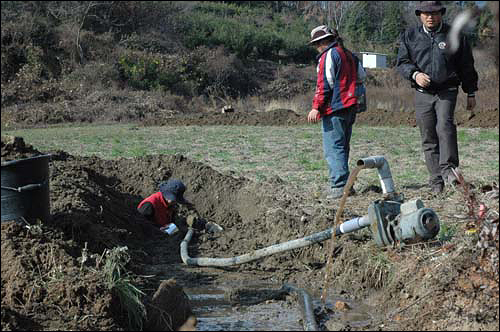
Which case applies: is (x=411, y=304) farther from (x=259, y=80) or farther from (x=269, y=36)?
(x=269, y=36)


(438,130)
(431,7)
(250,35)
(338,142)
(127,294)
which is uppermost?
(250,35)

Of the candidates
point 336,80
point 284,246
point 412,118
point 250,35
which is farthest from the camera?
point 250,35

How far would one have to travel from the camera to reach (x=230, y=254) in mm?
7066

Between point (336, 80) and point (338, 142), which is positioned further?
point (338, 142)

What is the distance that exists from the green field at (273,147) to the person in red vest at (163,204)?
210 cm

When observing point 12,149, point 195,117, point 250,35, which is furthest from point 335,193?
point 250,35

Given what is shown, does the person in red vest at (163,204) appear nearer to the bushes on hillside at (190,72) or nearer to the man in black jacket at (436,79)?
the man in black jacket at (436,79)

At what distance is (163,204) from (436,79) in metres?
3.65

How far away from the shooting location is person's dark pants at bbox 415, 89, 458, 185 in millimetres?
8320

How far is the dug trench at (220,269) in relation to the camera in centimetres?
466

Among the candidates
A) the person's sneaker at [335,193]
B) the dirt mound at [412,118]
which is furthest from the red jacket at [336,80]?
the dirt mound at [412,118]

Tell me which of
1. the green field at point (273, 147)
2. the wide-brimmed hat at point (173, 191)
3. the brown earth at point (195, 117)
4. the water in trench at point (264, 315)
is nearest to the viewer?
the water in trench at point (264, 315)

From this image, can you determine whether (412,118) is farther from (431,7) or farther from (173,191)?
(173,191)

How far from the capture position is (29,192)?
520 cm
